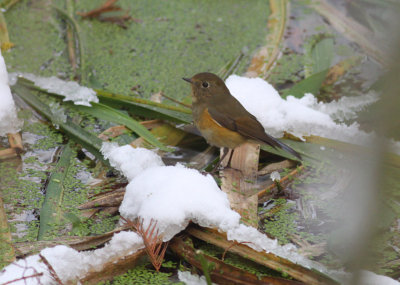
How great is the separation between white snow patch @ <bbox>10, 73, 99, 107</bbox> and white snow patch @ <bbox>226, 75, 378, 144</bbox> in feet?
3.17

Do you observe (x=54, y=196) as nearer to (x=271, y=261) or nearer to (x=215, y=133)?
(x=215, y=133)

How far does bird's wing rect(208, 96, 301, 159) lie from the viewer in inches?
119

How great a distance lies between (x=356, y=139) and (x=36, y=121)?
205 cm

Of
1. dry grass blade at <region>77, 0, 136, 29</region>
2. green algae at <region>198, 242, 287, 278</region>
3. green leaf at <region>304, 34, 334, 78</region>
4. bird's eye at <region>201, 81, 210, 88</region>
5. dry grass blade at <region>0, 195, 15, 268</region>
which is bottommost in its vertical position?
dry grass blade at <region>0, 195, 15, 268</region>

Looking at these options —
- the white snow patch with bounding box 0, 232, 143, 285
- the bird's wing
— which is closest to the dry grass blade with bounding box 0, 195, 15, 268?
the white snow patch with bounding box 0, 232, 143, 285

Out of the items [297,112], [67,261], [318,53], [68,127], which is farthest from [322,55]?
[67,261]

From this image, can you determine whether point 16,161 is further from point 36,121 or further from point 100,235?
point 100,235

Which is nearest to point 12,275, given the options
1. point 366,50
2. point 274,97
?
point 274,97

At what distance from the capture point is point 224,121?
3096 millimetres

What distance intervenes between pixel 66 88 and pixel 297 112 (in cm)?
156

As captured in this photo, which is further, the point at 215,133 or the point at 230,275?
the point at 215,133

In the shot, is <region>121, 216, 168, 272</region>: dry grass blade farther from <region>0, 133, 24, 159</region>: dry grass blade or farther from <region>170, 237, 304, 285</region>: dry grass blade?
<region>0, 133, 24, 159</region>: dry grass blade

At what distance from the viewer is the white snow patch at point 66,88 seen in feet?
11.2

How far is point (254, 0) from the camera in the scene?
16.5 feet
